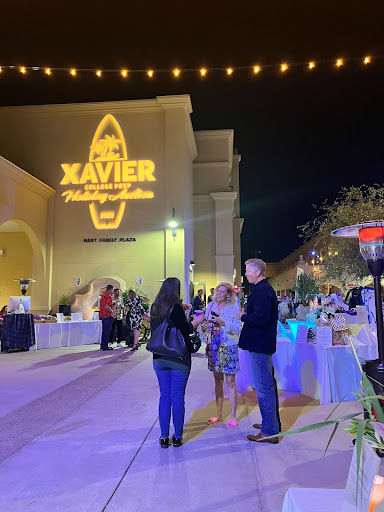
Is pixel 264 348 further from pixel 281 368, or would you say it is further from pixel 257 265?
pixel 281 368

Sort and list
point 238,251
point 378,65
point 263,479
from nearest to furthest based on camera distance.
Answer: point 263,479
point 378,65
point 238,251

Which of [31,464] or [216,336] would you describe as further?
[216,336]

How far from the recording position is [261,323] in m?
3.74

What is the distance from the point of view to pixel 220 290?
4473 mm

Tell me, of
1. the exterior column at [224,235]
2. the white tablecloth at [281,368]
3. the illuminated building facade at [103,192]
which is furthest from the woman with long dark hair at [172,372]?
the exterior column at [224,235]

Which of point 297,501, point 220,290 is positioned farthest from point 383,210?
point 297,501

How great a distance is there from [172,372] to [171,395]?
0.21m

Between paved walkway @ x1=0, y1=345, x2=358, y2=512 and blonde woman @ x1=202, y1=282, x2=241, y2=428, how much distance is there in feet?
1.20

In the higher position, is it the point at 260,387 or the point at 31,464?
the point at 260,387

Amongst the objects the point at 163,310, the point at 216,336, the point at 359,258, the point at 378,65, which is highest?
the point at 378,65

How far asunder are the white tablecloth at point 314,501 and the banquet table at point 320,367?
344 centimetres

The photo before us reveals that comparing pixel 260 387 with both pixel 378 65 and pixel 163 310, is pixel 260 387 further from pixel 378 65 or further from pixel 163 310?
pixel 378 65

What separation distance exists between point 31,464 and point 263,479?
1939 mm

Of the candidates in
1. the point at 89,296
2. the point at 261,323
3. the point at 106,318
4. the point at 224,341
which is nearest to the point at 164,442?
the point at 224,341
